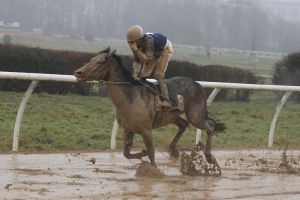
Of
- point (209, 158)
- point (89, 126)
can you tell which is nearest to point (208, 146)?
point (209, 158)

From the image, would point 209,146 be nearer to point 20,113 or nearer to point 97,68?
point 97,68

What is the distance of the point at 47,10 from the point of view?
192 feet

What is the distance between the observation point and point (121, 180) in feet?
25.5

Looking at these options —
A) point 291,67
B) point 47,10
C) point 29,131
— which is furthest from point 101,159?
point 47,10

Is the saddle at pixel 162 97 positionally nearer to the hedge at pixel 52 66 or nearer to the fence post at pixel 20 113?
the fence post at pixel 20 113

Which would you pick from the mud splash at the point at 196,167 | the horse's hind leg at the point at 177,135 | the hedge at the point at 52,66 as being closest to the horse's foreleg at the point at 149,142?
the mud splash at the point at 196,167

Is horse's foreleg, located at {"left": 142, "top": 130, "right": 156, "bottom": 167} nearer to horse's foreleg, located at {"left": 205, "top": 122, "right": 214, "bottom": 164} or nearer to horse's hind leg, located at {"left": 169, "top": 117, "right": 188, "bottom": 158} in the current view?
horse's foreleg, located at {"left": 205, "top": 122, "right": 214, "bottom": 164}

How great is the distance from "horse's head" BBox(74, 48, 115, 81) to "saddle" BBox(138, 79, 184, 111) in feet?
1.60

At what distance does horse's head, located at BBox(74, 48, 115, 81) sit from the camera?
25.7ft

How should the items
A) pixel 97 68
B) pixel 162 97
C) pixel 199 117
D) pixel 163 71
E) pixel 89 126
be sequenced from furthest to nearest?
1. pixel 89 126
2. pixel 199 117
3. pixel 163 71
4. pixel 162 97
5. pixel 97 68

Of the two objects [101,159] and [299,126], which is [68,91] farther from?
[101,159]

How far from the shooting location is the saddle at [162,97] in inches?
335

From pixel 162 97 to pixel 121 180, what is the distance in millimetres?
1223

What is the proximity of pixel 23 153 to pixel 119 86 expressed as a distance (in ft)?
6.35
